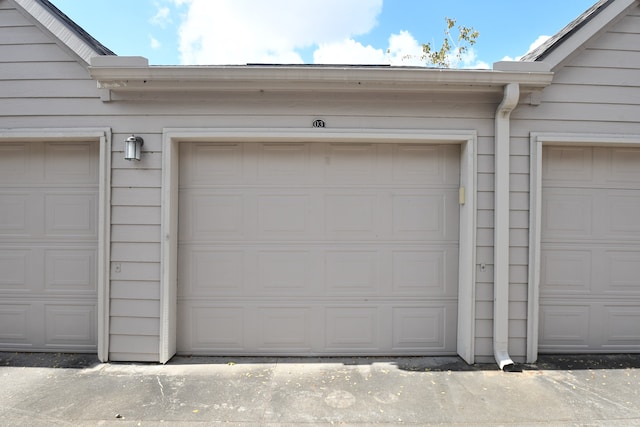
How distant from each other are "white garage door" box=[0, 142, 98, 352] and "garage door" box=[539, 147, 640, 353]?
17.1 ft

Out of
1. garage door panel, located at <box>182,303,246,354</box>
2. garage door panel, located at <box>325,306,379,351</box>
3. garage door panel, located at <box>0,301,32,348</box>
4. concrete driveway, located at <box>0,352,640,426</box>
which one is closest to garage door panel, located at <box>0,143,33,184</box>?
garage door panel, located at <box>0,301,32,348</box>

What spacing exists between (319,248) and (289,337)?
1050mm

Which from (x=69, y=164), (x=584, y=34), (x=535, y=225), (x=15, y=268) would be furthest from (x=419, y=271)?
(x=15, y=268)

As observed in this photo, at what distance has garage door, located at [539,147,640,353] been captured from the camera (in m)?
3.88

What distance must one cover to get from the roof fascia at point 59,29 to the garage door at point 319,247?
137 centimetres

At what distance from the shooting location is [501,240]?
11.8ft

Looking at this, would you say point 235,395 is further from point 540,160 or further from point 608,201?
point 608,201

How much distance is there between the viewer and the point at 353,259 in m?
3.86

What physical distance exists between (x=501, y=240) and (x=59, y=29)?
17.0 ft

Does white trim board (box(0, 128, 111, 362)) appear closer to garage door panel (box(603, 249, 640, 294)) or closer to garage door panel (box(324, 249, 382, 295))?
garage door panel (box(324, 249, 382, 295))

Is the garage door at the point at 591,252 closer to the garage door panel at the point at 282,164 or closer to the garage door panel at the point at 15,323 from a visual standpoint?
the garage door panel at the point at 282,164

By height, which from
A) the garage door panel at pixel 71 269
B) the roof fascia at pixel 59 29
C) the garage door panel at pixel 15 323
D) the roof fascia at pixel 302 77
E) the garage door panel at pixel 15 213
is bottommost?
the garage door panel at pixel 15 323

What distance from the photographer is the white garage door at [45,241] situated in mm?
3859

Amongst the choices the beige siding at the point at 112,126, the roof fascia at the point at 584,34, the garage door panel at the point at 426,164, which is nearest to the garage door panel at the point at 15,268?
the beige siding at the point at 112,126
